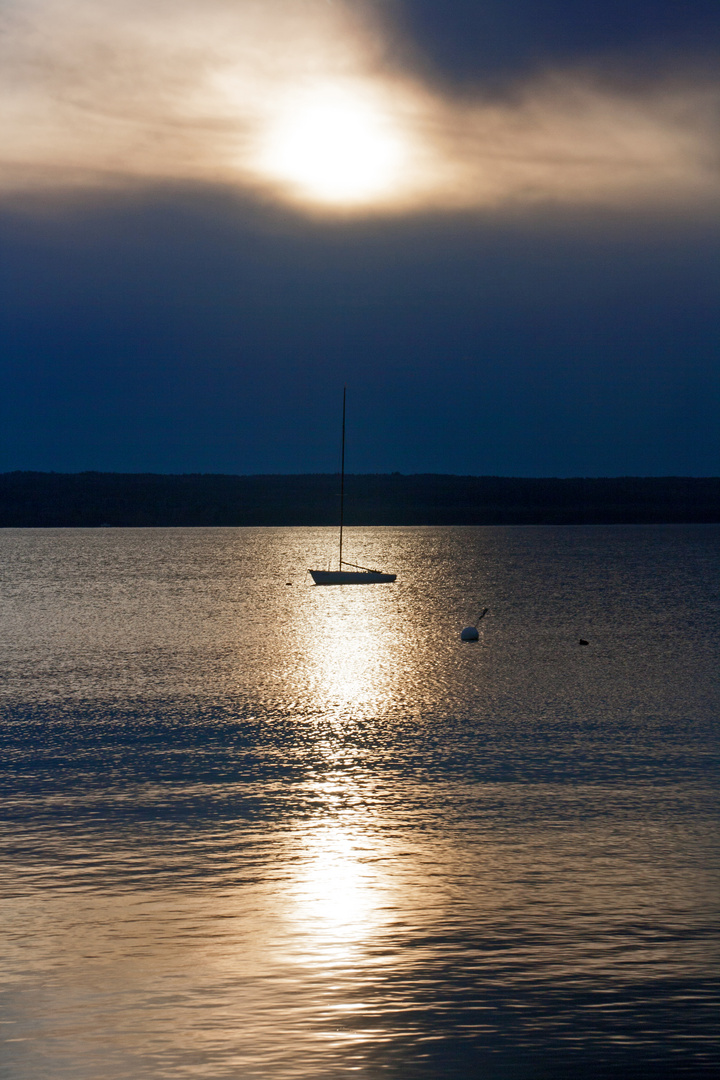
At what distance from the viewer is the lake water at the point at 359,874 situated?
25.2 feet

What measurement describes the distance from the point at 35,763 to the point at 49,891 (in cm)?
688

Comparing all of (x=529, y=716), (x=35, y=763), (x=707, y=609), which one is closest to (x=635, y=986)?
(x=35, y=763)

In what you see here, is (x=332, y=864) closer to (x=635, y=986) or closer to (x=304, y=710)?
(x=635, y=986)

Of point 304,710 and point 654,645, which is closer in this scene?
point 304,710

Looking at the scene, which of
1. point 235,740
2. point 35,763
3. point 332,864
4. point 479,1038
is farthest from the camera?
point 235,740

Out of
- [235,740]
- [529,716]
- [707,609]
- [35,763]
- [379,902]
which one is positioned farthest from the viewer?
[707,609]

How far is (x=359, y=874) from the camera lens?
11.4 m

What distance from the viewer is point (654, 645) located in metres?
37.4

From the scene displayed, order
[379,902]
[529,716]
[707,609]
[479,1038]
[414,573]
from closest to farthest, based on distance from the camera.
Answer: [479,1038], [379,902], [529,716], [707,609], [414,573]

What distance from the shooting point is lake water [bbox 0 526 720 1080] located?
25.2 feet

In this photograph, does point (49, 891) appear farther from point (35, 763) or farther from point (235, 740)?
point (235, 740)

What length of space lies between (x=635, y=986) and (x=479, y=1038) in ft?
5.00

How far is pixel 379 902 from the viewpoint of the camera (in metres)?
10.5

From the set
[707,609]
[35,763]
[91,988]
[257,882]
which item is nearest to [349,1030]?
[91,988]
